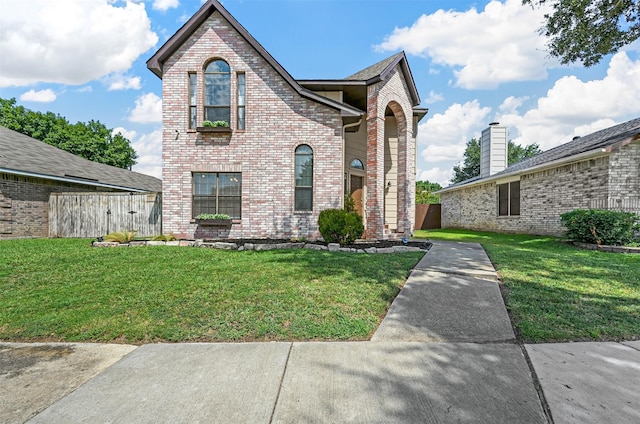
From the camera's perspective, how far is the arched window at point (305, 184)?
9.82 metres

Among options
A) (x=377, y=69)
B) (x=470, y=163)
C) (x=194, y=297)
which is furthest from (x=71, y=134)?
(x=470, y=163)

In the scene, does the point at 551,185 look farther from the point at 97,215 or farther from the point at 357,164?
the point at 97,215

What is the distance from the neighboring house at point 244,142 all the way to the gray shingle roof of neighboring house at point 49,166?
248 inches

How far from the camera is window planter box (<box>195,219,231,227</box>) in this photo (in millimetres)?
9547

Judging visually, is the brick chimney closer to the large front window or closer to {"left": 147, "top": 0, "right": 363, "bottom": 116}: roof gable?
{"left": 147, "top": 0, "right": 363, "bottom": 116}: roof gable

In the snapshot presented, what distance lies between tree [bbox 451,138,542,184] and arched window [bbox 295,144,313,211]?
1439 inches

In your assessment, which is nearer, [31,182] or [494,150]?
[31,182]

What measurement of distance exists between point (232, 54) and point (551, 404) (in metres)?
11.0

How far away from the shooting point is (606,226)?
862 cm

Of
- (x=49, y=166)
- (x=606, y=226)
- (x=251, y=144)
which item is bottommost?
(x=606, y=226)

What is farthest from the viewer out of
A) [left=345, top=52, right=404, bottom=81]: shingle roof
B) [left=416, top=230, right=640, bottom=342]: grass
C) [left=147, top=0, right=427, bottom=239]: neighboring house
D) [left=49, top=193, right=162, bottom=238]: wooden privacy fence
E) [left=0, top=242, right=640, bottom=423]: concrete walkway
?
[left=49, top=193, right=162, bottom=238]: wooden privacy fence

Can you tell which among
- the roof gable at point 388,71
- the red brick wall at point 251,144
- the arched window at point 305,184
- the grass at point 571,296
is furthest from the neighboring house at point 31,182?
the grass at point 571,296

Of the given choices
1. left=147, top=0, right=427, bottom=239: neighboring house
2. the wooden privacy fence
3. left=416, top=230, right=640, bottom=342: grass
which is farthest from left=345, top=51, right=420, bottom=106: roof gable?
the wooden privacy fence

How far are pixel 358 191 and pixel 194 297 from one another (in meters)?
8.71
